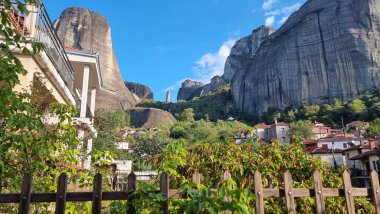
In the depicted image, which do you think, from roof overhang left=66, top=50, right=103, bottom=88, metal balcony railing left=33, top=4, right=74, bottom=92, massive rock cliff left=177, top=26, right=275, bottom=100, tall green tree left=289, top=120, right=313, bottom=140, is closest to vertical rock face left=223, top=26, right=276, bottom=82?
massive rock cliff left=177, top=26, right=275, bottom=100

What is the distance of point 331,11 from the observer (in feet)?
243

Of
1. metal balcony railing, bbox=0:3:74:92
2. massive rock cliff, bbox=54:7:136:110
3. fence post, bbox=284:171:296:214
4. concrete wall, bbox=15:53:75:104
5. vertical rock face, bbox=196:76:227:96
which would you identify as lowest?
fence post, bbox=284:171:296:214

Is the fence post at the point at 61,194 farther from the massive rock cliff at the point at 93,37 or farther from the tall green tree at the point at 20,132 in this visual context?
the massive rock cliff at the point at 93,37

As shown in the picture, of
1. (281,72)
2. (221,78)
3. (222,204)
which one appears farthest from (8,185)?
(221,78)

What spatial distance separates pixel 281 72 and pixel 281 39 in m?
10.3

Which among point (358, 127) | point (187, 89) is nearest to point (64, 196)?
point (358, 127)

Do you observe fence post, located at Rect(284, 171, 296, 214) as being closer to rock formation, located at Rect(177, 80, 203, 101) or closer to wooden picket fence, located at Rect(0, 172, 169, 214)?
wooden picket fence, located at Rect(0, 172, 169, 214)

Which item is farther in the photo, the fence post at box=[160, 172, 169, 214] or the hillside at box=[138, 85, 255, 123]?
the hillside at box=[138, 85, 255, 123]

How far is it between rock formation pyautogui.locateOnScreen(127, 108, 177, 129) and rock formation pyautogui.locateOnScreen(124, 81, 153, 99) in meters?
49.8

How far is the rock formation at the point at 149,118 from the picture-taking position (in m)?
72.0

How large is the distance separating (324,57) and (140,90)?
75756 millimetres

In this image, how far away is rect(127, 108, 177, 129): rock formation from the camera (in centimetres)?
7200

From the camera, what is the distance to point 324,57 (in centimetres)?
7200

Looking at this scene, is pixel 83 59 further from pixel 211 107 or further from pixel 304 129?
pixel 211 107
